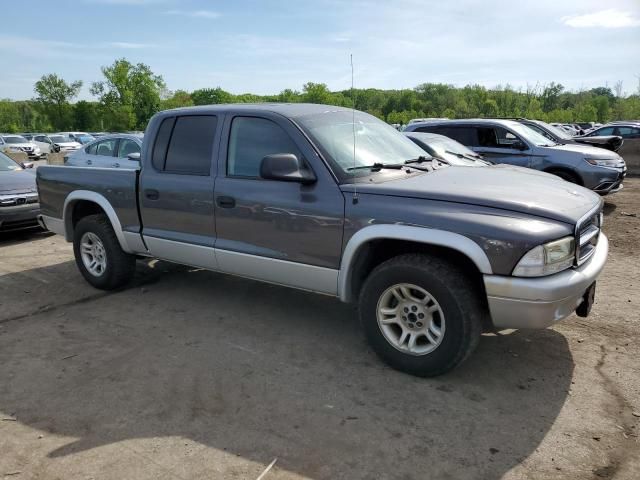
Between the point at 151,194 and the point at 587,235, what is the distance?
12.0 feet

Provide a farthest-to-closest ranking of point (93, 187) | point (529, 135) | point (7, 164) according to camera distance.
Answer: point (529, 135)
point (7, 164)
point (93, 187)

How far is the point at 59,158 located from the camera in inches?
882

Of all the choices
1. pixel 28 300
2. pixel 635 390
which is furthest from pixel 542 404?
pixel 28 300

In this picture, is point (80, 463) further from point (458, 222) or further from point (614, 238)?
point (614, 238)

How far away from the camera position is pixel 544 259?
302cm

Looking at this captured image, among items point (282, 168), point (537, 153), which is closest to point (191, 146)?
point (282, 168)

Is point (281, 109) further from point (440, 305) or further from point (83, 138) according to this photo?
point (83, 138)

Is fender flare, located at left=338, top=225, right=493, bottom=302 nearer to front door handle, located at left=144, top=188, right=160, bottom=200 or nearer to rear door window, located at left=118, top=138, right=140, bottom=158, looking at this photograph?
front door handle, located at left=144, top=188, right=160, bottom=200

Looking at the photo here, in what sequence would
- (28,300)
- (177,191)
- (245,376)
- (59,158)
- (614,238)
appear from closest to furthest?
(245,376), (177,191), (28,300), (614,238), (59,158)

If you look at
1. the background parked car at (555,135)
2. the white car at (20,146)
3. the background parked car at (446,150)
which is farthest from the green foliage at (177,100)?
the background parked car at (446,150)

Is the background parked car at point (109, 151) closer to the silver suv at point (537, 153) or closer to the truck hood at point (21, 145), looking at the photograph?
the silver suv at point (537, 153)

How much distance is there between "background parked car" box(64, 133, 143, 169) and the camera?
11.6 m

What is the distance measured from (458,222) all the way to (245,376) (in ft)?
5.87

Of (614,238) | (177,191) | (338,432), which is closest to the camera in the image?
(338,432)
